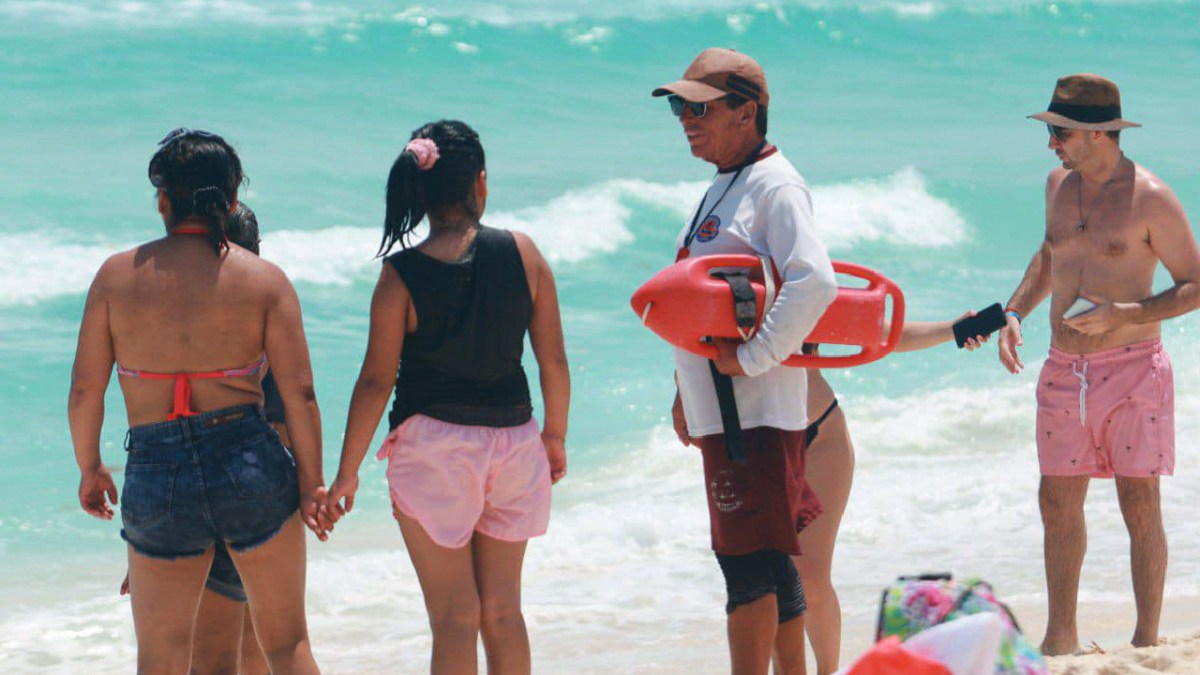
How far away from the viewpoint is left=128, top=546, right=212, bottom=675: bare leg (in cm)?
396

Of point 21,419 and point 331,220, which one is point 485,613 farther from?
point 331,220

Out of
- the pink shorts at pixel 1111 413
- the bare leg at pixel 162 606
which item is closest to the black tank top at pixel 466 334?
the bare leg at pixel 162 606

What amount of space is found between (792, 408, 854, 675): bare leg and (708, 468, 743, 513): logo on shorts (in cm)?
71

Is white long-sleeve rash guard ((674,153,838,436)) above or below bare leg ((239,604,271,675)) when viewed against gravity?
above

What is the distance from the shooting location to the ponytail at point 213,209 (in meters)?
3.97

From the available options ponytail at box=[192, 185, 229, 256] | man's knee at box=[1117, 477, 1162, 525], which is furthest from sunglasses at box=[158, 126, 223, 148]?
man's knee at box=[1117, 477, 1162, 525]

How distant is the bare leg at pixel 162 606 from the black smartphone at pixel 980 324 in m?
2.15

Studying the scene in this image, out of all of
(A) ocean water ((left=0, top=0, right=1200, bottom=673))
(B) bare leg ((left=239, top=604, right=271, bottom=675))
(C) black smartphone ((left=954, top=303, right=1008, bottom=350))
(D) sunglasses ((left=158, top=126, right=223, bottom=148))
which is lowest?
(A) ocean water ((left=0, top=0, right=1200, bottom=673))

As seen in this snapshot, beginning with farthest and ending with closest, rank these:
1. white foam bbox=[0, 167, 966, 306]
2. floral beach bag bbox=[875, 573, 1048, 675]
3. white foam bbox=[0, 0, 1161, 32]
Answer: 1. white foam bbox=[0, 0, 1161, 32]
2. white foam bbox=[0, 167, 966, 306]
3. floral beach bag bbox=[875, 573, 1048, 675]

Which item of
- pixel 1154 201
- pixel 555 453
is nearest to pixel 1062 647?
pixel 1154 201

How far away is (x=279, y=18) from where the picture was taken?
2506 centimetres

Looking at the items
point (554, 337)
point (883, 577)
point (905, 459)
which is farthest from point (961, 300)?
point (554, 337)

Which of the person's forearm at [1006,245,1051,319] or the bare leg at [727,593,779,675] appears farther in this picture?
the person's forearm at [1006,245,1051,319]

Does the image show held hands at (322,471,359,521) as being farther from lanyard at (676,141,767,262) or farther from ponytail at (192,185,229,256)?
lanyard at (676,141,767,262)
